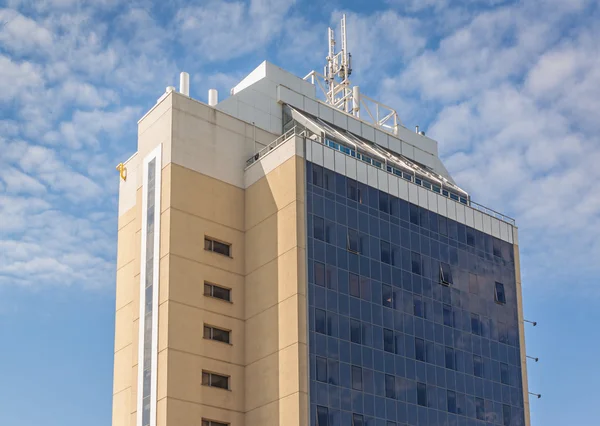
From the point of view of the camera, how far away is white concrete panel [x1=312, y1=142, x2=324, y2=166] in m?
81.1

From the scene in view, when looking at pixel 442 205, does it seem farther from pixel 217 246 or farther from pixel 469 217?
pixel 217 246

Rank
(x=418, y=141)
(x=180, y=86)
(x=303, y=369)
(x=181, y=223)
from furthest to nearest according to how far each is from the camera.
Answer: (x=418, y=141), (x=180, y=86), (x=181, y=223), (x=303, y=369)

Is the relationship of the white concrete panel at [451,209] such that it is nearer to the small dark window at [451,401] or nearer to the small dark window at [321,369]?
the small dark window at [451,401]

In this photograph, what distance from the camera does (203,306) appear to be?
78188 millimetres

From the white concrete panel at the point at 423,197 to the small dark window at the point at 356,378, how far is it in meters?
17.9

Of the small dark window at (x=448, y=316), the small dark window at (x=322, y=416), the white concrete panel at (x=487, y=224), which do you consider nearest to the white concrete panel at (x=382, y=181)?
the small dark window at (x=448, y=316)

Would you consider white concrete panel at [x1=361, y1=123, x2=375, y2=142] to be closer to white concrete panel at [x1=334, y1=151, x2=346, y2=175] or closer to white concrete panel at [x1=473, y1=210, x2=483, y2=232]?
white concrete panel at [x1=473, y1=210, x2=483, y2=232]

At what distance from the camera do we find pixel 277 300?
7756 centimetres

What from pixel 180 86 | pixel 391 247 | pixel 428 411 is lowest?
pixel 428 411

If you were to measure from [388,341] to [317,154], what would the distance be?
→ 53.8 feet

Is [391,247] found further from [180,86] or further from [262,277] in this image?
[180,86]

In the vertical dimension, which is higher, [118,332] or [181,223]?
[181,223]

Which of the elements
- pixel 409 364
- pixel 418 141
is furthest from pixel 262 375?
pixel 418 141

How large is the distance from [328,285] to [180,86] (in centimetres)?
2334
